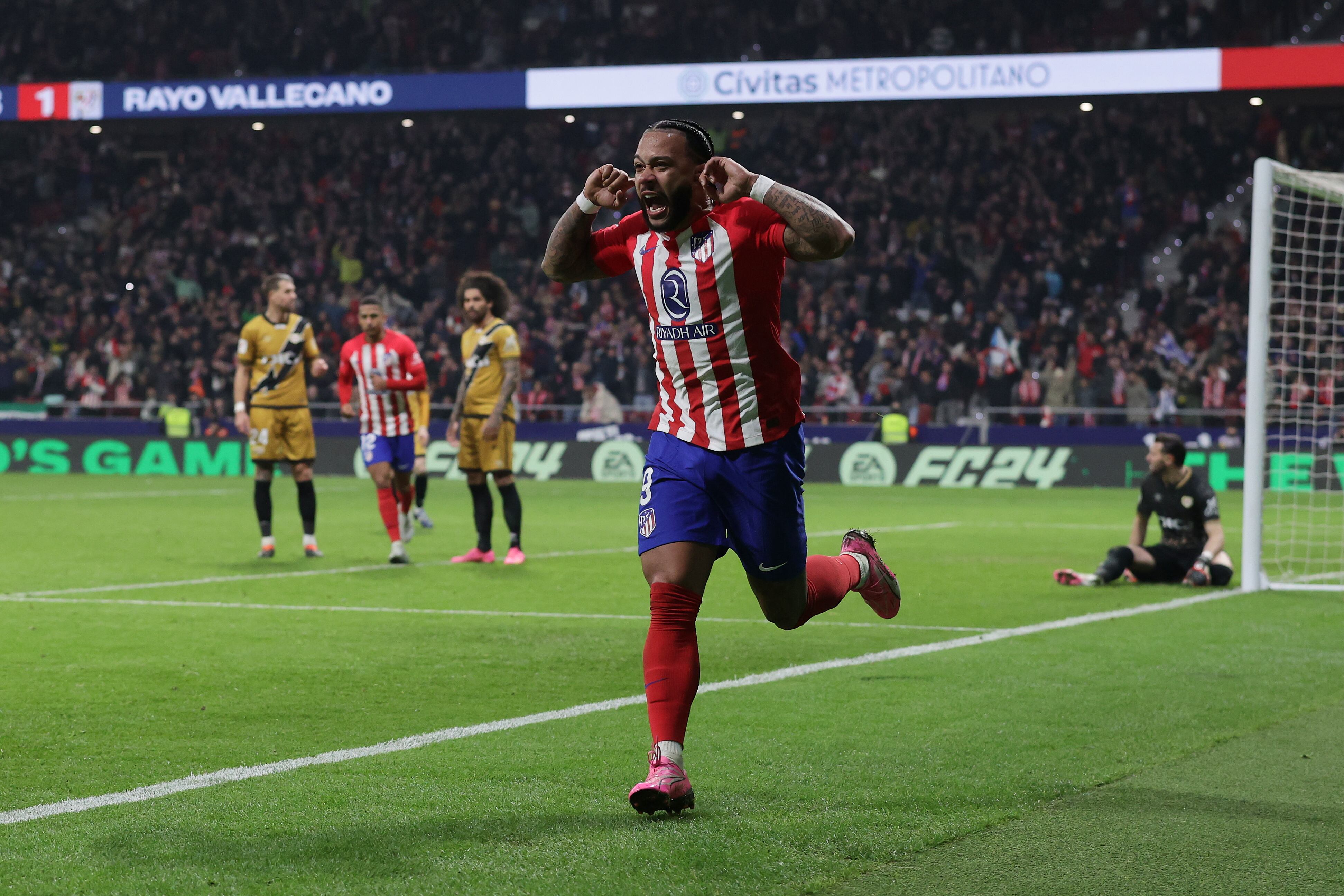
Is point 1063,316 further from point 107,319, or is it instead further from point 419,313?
point 107,319

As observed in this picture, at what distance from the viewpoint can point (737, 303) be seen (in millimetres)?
4598

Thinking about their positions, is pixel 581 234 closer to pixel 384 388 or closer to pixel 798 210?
pixel 798 210

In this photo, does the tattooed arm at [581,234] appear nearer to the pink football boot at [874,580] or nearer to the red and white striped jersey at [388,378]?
the pink football boot at [874,580]

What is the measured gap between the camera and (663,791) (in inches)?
164

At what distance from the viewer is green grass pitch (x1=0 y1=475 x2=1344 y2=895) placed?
12.3 ft

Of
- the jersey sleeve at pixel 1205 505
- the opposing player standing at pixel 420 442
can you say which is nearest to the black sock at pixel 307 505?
the opposing player standing at pixel 420 442

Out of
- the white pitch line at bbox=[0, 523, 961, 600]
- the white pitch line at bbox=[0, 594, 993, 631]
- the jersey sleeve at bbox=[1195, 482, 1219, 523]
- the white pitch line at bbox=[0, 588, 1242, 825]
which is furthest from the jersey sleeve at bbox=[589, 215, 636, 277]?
the jersey sleeve at bbox=[1195, 482, 1219, 523]

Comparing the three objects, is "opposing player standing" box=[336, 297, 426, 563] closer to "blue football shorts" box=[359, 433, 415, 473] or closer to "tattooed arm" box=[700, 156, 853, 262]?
"blue football shorts" box=[359, 433, 415, 473]

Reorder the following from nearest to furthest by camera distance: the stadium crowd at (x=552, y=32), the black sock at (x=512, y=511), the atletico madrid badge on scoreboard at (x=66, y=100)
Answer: the black sock at (x=512, y=511), the stadium crowd at (x=552, y=32), the atletico madrid badge on scoreboard at (x=66, y=100)

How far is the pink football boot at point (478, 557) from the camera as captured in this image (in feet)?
40.7

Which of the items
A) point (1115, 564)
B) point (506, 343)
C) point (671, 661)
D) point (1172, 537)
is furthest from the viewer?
point (506, 343)

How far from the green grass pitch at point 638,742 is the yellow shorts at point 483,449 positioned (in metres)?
1.19

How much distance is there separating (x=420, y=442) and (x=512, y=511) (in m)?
1.97

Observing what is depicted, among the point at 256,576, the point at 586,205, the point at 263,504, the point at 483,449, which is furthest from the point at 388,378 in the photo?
the point at 586,205
